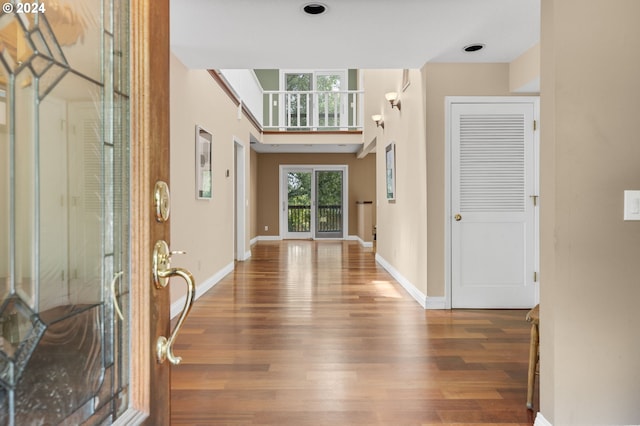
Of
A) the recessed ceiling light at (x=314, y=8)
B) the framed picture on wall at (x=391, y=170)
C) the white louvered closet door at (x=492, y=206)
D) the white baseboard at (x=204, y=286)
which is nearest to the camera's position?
the recessed ceiling light at (x=314, y=8)

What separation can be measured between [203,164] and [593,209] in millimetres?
3953

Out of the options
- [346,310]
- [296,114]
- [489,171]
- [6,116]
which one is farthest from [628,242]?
[296,114]

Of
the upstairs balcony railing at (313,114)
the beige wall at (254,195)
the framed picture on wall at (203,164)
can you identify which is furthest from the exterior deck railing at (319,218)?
the framed picture on wall at (203,164)

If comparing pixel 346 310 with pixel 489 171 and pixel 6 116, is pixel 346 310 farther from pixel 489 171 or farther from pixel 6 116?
pixel 6 116

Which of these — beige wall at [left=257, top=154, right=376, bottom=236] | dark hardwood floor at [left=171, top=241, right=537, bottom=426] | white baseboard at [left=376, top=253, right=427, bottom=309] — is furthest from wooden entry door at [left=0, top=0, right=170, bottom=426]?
beige wall at [left=257, top=154, right=376, bottom=236]

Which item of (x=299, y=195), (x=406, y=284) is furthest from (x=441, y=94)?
(x=299, y=195)

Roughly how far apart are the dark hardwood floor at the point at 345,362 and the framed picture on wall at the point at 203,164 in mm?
1194

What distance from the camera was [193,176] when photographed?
4.43 meters

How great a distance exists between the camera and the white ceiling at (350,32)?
9.34 feet

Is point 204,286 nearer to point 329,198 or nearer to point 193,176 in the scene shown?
point 193,176

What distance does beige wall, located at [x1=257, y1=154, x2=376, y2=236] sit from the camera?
11516mm

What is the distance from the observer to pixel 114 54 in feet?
2.29

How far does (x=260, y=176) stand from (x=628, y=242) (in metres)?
10.5

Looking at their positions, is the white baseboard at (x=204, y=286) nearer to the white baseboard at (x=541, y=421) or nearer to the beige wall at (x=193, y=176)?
the beige wall at (x=193, y=176)
